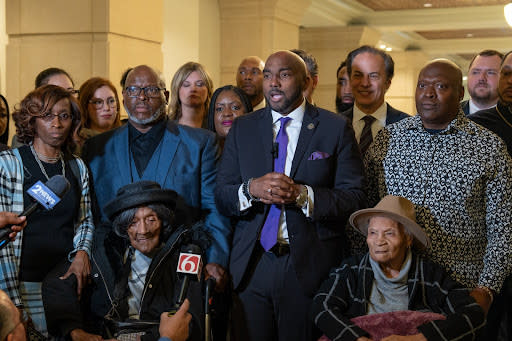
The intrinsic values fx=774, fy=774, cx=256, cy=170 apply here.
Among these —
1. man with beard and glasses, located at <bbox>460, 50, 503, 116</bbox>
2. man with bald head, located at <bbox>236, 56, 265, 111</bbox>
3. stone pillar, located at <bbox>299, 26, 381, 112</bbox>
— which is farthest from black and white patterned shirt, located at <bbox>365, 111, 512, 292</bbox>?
stone pillar, located at <bbox>299, 26, 381, 112</bbox>

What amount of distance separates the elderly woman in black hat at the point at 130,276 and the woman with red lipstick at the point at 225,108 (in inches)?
42.3

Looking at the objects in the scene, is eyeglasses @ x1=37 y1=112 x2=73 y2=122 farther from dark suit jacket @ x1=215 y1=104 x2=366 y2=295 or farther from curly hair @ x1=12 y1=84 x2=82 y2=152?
dark suit jacket @ x1=215 y1=104 x2=366 y2=295

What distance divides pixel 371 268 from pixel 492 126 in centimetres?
121

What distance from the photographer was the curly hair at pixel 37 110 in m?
3.53

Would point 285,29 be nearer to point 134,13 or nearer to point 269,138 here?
point 134,13

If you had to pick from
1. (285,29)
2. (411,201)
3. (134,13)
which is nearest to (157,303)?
(411,201)

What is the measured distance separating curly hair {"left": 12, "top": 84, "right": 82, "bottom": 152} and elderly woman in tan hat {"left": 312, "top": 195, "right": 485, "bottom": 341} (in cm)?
138

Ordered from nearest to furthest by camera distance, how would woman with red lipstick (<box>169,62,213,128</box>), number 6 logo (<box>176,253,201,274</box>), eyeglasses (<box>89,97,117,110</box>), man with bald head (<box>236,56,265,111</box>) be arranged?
number 6 logo (<box>176,253,201,274</box>) < woman with red lipstick (<box>169,62,213,128</box>) < eyeglasses (<box>89,97,117,110</box>) < man with bald head (<box>236,56,265,111</box>)

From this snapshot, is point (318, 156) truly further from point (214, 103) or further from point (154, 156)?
point (214, 103)

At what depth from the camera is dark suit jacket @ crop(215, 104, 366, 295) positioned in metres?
3.38

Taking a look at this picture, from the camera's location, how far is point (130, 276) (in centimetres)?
348

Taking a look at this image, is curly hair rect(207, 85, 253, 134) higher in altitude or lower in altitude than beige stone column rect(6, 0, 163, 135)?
lower

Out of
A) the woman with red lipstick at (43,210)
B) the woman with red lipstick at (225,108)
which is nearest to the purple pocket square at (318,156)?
the woman with red lipstick at (43,210)

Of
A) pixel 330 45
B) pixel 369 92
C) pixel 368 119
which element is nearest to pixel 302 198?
pixel 368 119
